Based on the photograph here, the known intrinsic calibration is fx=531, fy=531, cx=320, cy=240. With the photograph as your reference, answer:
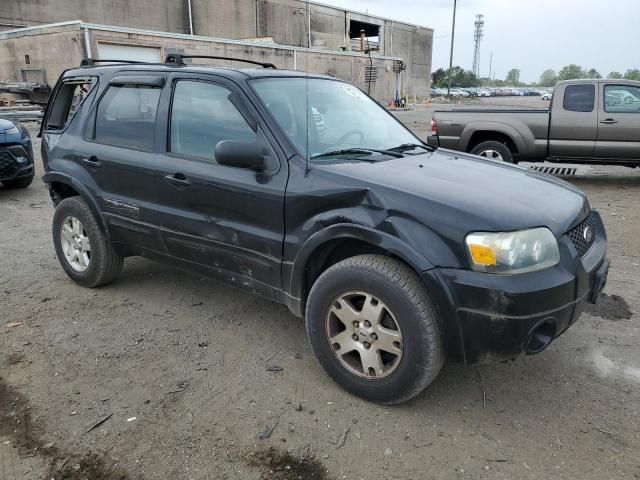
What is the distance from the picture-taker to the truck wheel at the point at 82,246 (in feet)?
14.1

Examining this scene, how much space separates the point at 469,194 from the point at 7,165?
7.30m

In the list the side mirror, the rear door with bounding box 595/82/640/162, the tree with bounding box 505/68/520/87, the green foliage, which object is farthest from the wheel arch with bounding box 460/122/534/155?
the tree with bounding box 505/68/520/87

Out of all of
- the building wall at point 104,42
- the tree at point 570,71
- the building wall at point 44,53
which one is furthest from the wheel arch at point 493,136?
the tree at point 570,71

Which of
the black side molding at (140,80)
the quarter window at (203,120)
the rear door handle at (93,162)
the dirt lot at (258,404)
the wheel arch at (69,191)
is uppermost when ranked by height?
the black side molding at (140,80)

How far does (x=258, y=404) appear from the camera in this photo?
9.73ft

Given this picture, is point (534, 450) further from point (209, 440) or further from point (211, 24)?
point (211, 24)

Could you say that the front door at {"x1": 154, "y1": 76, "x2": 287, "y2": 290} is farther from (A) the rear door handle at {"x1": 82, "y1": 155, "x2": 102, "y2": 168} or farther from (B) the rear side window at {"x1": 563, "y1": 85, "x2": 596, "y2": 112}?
(B) the rear side window at {"x1": 563, "y1": 85, "x2": 596, "y2": 112}

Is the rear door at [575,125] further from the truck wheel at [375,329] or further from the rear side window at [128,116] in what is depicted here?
the truck wheel at [375,329]

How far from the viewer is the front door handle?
3.52 metres

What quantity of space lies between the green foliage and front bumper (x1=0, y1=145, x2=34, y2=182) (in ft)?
319

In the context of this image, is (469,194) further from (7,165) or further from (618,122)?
(618,122)

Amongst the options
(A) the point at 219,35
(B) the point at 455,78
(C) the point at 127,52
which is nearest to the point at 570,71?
(B) the point at 455,78

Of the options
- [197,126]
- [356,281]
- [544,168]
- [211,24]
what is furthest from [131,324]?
[211,24]

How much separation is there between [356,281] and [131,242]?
210 cm
